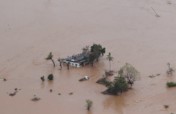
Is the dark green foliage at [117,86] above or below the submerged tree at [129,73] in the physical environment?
below

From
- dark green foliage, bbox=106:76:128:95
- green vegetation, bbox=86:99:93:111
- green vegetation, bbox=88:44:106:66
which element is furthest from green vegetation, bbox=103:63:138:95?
green vegetation, bbox=88:44:106:66

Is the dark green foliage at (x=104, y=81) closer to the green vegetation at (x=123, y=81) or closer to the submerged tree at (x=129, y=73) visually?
the green vegetation at (x=123, y=81)

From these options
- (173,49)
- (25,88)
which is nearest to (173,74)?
(173,49)

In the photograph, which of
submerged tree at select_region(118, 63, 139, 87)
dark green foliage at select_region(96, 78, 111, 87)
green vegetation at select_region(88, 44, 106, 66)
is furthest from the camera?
green vegetation at select_region(88, 44, 106, 66)

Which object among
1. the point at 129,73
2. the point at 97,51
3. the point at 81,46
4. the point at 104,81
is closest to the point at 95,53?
the point at 97,51

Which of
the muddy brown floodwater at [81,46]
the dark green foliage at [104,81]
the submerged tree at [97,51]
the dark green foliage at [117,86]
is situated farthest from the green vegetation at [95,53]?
the dark green foliage at [117,86]

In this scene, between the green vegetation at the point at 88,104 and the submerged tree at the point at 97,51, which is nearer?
the green vegetation at the point at 88,104

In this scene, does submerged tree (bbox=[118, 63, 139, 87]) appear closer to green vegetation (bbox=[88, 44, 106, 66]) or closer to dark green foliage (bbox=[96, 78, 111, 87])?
dark green foliage (bbox=[96, 78, 111, 87])

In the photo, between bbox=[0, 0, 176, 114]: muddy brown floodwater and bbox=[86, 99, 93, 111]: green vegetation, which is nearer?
bbox=[86, 99, 93, 111]: green vegetation

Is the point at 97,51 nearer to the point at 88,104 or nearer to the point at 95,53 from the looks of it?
the point at 95,53
